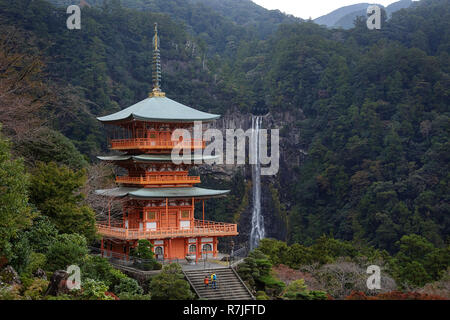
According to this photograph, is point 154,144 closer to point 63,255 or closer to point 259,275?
point 63,255

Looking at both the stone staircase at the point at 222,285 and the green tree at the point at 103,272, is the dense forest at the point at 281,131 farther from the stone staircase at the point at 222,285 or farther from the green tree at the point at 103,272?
the stone staircase at the point at 222,285

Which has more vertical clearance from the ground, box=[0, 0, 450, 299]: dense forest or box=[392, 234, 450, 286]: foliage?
box=[0, 0, 450, 299]: dense forest

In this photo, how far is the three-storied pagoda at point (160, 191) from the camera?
2656 centimetres

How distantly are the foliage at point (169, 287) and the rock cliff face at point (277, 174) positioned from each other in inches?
1791

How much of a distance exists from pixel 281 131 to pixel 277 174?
279 inches

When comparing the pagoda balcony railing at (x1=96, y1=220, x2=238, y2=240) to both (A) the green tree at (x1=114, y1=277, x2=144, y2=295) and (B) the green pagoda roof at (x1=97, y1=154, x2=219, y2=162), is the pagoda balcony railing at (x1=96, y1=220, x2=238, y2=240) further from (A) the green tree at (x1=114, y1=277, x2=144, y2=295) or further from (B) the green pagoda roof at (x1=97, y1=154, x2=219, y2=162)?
(B) the green pagoda roof at (x1=97, y1=154, x2=219, y2=162)

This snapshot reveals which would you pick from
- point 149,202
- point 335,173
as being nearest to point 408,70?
point 335,173

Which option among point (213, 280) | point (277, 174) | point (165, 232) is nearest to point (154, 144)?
point (165, 232)

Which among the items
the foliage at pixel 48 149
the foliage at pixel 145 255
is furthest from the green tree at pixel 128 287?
the foliage at pixel 48 149

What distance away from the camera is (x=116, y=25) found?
88.1 meters

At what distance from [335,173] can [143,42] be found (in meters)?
40.1

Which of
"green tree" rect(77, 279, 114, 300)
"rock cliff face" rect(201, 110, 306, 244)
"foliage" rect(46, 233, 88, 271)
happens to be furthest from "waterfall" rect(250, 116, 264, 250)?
"green tree" rect(77, 279, 114, 300)

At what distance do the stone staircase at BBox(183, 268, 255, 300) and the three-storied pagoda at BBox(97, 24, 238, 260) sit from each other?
9.85ft

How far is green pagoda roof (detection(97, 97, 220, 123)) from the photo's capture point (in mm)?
26609
